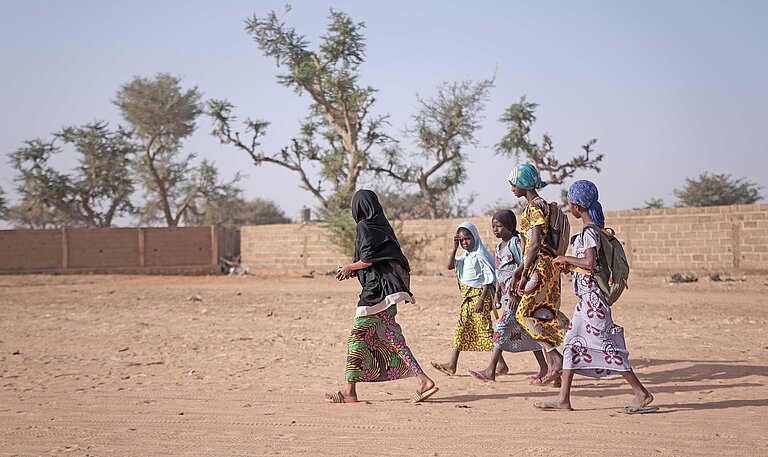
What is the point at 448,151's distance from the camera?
1384 inches

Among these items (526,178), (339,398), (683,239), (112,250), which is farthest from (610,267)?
(112,250)

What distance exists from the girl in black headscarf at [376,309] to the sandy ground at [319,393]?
0.73 feet

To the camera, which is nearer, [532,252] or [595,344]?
[595,344]

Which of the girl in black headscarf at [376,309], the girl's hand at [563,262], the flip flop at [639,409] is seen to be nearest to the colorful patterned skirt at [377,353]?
the girl in black headscarf at [376,309]

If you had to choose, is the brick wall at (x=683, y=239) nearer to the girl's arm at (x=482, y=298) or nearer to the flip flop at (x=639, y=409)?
the girl's arm at (x=482, y=298)

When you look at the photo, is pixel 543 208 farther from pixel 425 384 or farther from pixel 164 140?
pixel 164 140

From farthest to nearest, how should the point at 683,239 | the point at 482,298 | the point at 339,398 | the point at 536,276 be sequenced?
the point at 683,239 → the point at 482,298 → the point at 536,276 → the point at 339,398

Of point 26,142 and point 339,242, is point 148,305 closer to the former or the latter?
point 339,242

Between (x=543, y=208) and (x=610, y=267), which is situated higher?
(x=543, y=208)

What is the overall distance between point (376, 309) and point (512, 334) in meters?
1.42

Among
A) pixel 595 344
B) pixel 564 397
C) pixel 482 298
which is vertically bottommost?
pixel 564 397

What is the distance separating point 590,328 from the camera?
17.2ft

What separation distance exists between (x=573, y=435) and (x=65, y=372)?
5.20m

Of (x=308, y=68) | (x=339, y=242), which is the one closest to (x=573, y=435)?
(x=339, y=242)
